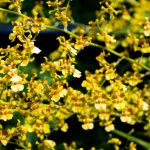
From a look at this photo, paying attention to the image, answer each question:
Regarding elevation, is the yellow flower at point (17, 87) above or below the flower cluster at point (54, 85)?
below

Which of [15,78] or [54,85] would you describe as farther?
[54,85]

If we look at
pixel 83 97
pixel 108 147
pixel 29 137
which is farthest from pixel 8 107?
pixel 108 147

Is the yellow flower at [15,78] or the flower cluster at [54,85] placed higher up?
the flower cluster at [54,85]

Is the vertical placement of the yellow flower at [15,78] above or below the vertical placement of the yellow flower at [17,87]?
above

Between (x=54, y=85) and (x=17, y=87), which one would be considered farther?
(x=54, y=85)

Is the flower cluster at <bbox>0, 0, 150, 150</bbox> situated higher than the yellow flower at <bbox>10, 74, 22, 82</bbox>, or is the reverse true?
the flower cluster at <bbox>0, 0, 150, 150</bbox>

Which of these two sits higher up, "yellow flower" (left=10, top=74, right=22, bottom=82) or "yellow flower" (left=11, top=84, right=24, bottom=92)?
"yellow flower" (left=10, top=74, right=22, bottom=82)

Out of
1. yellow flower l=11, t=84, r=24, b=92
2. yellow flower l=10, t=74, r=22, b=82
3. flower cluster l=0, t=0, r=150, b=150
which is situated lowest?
yellow flower l=11, t=84, r=24, b=92

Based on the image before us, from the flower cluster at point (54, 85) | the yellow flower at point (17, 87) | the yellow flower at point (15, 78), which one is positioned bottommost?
the yellow flower at point (17, 87)

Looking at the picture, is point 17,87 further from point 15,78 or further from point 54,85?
point 54,85

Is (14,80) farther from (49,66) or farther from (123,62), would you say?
(123,62)

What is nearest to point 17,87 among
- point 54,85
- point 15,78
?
point 15,78
